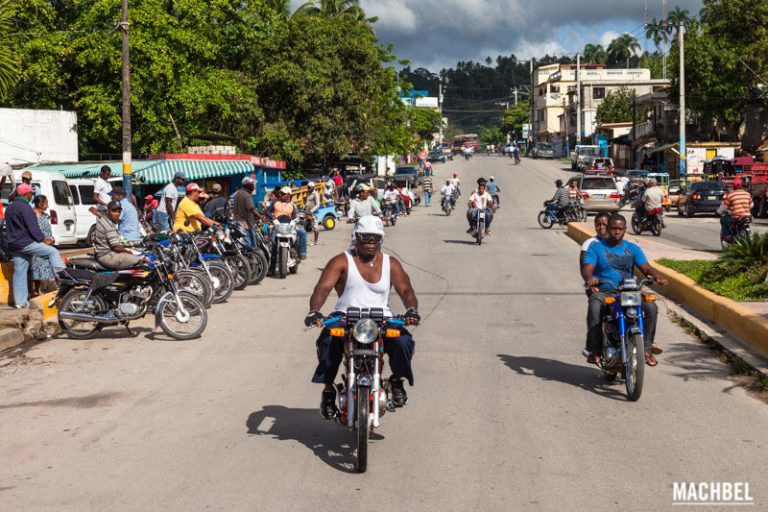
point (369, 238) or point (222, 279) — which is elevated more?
point (369, 238)

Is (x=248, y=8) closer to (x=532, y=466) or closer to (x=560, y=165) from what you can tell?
(x=532, y=466)

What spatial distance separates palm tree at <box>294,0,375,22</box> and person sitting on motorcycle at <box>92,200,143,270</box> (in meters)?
50.9

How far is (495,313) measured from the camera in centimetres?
1328

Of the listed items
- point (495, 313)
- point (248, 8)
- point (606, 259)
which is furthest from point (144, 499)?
point (248, 8)

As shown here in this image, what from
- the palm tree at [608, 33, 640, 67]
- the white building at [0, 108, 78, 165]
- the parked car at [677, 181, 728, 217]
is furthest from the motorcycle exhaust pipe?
the palm tree at [608, 33, 640, 67]

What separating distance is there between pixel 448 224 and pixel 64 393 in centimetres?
2767

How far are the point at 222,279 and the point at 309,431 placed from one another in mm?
8021

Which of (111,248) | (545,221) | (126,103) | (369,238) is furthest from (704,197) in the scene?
(369,238)

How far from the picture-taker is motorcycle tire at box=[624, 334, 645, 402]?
784 cm

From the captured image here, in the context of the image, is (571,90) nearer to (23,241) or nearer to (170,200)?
(170,200)

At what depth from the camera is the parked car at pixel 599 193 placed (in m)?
37.5

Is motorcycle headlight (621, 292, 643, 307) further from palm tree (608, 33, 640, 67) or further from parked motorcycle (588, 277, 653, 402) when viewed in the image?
palm tree (608, 33, 640, 67)

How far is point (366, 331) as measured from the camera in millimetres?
6059

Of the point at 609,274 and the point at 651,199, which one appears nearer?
the point at 609,274
